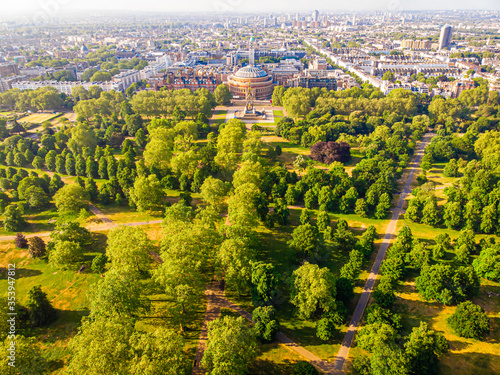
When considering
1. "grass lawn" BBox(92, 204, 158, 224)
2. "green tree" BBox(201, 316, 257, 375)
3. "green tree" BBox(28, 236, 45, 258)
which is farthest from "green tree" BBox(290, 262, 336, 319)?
"green tree" BBox(28, 236, 45, 258)

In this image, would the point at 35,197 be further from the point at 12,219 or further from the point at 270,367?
the point at 270,367

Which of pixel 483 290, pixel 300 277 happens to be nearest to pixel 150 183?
pixel 300 277

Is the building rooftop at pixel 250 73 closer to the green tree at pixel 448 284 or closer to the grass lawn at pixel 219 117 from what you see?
the grass lawn at pixel 219 117

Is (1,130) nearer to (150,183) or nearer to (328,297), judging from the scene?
(150,183)

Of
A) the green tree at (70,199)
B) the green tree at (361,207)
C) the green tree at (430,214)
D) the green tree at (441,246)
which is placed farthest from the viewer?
the green tree at (361,207)

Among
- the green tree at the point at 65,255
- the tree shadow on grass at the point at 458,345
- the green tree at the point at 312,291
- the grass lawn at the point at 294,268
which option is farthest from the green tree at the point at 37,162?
the tree shadow on grass at the point at 458,345

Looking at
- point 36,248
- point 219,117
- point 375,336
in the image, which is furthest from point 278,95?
point 375,336

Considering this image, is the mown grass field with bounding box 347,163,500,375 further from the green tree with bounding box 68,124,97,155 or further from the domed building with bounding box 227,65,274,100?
the domed building with bounding box 227,65,274,100
